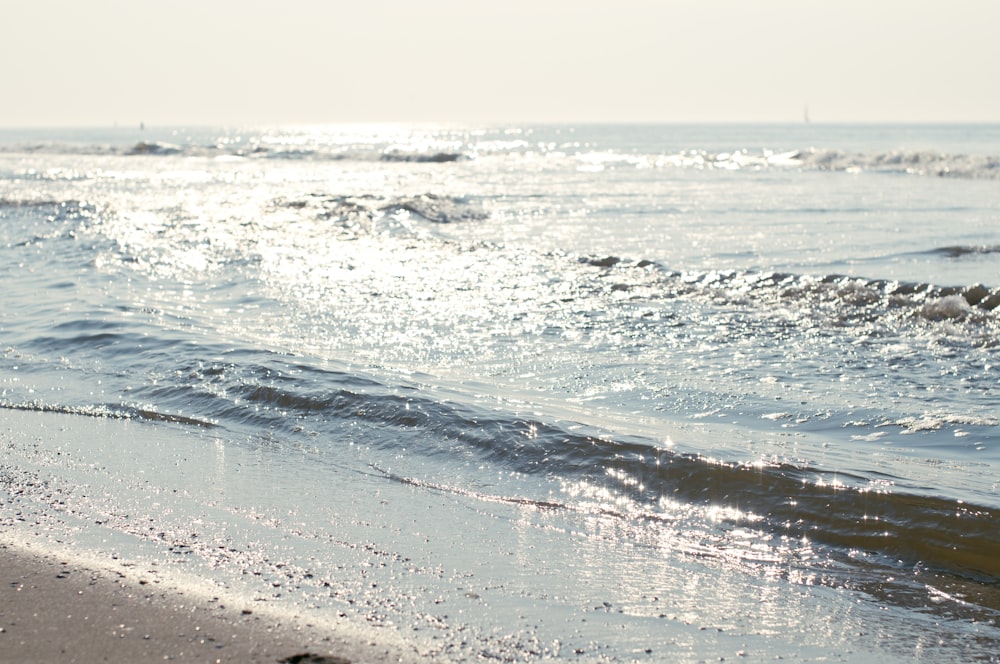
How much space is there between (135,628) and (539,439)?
3.70 m

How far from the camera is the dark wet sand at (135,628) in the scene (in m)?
3.61

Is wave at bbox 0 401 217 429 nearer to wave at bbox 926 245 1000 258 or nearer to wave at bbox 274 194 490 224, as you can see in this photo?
wave at bbox 926 245 1000 258

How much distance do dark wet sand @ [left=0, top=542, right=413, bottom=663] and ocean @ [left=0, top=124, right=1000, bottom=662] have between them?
225mm

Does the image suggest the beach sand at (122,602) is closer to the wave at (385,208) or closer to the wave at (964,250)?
the wave at (964,250)

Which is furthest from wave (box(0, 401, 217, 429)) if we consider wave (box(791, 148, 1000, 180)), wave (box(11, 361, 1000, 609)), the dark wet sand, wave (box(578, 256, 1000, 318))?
wave (box(791, 148, 1000, 180))

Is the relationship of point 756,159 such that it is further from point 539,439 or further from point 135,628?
point 135,628

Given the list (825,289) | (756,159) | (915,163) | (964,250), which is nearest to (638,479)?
(825,289)

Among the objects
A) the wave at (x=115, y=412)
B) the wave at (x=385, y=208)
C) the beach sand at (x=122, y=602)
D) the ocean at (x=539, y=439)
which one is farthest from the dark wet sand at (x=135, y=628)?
the wave at (x=385, y=208)

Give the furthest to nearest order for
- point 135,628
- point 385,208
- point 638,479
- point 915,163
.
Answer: point 915,163
point 385,208
point 638,479
point 135,628

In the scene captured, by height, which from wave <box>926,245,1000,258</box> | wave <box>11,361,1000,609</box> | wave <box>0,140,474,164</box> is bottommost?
wave <box>11,361,1000,609</box>

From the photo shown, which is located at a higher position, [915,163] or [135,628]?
[915,163]

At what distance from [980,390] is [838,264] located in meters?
9.01

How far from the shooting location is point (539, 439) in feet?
23.2

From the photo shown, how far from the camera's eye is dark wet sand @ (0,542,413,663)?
361cm
